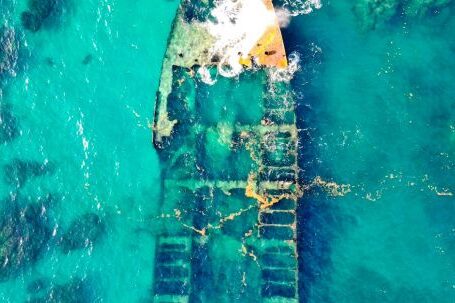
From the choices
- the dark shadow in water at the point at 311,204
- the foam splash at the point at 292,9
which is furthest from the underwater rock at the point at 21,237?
the foam splash at the point at 292,9

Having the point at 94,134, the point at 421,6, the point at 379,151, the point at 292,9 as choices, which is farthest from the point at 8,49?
the point at 421,6

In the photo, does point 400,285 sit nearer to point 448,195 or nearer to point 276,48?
point 448,195

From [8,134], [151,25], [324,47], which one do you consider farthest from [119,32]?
[324,47]

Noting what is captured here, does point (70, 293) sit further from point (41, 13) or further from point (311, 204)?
point (41, 13)

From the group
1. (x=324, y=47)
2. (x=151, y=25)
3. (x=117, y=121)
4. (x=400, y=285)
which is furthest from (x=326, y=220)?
(x=151, y=25)

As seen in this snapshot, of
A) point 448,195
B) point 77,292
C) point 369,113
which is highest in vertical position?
point 369,113

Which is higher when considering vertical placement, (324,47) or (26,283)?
(324,47)

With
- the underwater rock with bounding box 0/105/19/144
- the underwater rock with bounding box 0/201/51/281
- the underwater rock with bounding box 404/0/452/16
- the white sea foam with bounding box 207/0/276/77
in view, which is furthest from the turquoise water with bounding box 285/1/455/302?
the underwater rock with bounding box 0/105/19/144
